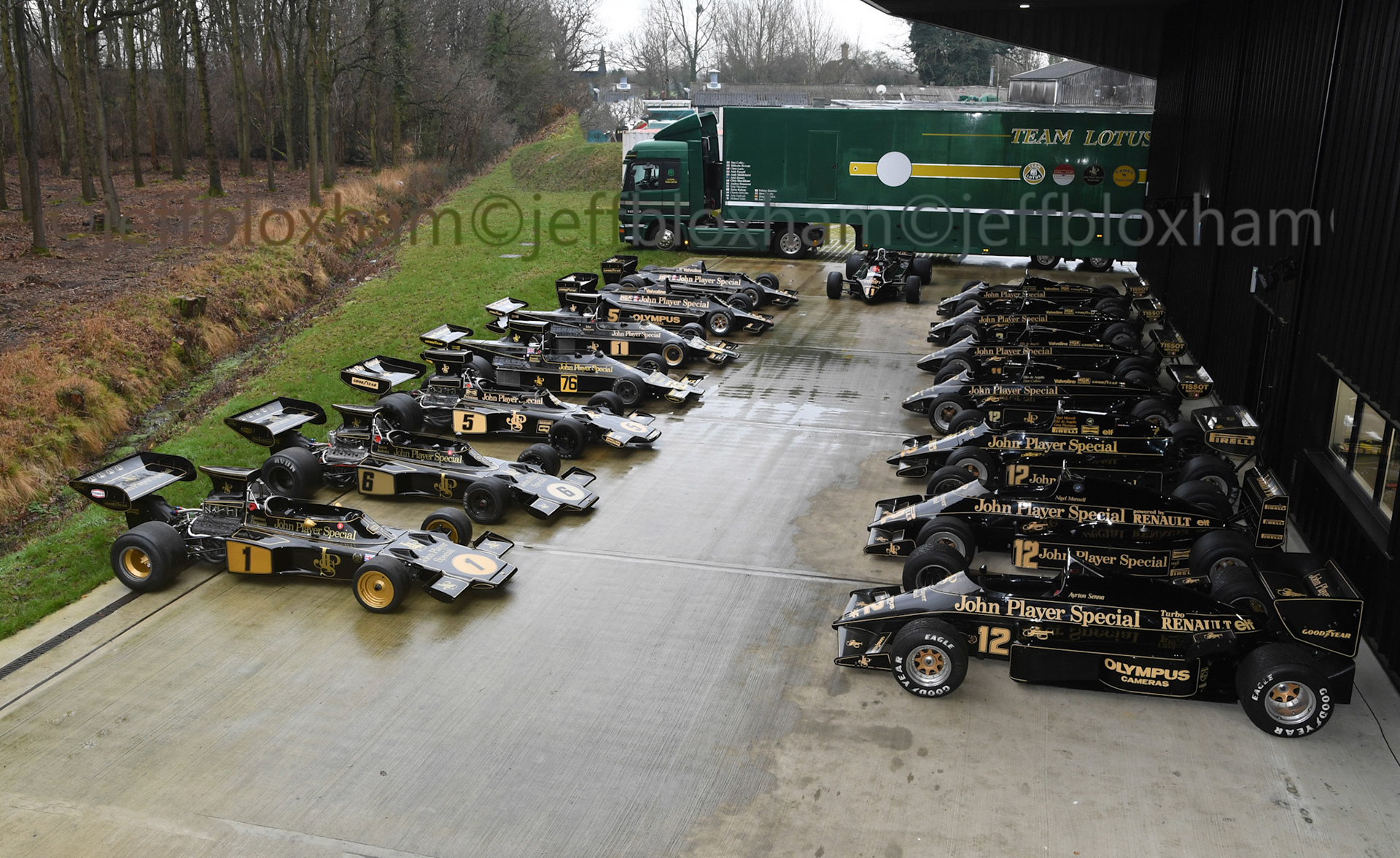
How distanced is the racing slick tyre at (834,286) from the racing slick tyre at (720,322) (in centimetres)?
377

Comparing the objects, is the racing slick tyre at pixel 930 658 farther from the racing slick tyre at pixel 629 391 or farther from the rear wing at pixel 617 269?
the rear wing at pixel 617 269

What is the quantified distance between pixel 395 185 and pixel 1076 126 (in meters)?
23.8

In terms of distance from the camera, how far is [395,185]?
121 feet

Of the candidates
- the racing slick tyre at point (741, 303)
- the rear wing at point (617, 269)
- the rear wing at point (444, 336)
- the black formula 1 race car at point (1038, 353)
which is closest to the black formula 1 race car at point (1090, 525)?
the black formula 1 race car at point (1038, 353)

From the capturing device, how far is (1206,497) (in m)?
10.0

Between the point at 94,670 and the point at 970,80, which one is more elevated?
the point at 970,80

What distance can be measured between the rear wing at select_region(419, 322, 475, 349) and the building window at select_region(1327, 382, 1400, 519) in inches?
461

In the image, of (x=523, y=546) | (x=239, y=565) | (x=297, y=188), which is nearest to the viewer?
(x=239, y=565)

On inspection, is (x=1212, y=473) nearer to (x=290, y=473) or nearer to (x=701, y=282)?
(x=290, y=473)

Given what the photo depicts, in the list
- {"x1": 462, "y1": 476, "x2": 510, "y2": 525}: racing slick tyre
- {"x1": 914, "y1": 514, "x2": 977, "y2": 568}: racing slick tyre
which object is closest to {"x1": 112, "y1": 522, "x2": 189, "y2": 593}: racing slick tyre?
{"x1": 462, "y1": 476, "x2": 510, "y2": 525}: racing slick tyre

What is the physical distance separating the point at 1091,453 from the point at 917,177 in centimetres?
1484

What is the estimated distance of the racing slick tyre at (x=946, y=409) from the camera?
13844mm

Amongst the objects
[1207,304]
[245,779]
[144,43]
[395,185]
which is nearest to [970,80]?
[395,185]

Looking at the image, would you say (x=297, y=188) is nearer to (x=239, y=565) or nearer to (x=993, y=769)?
(x=239, y=565)
